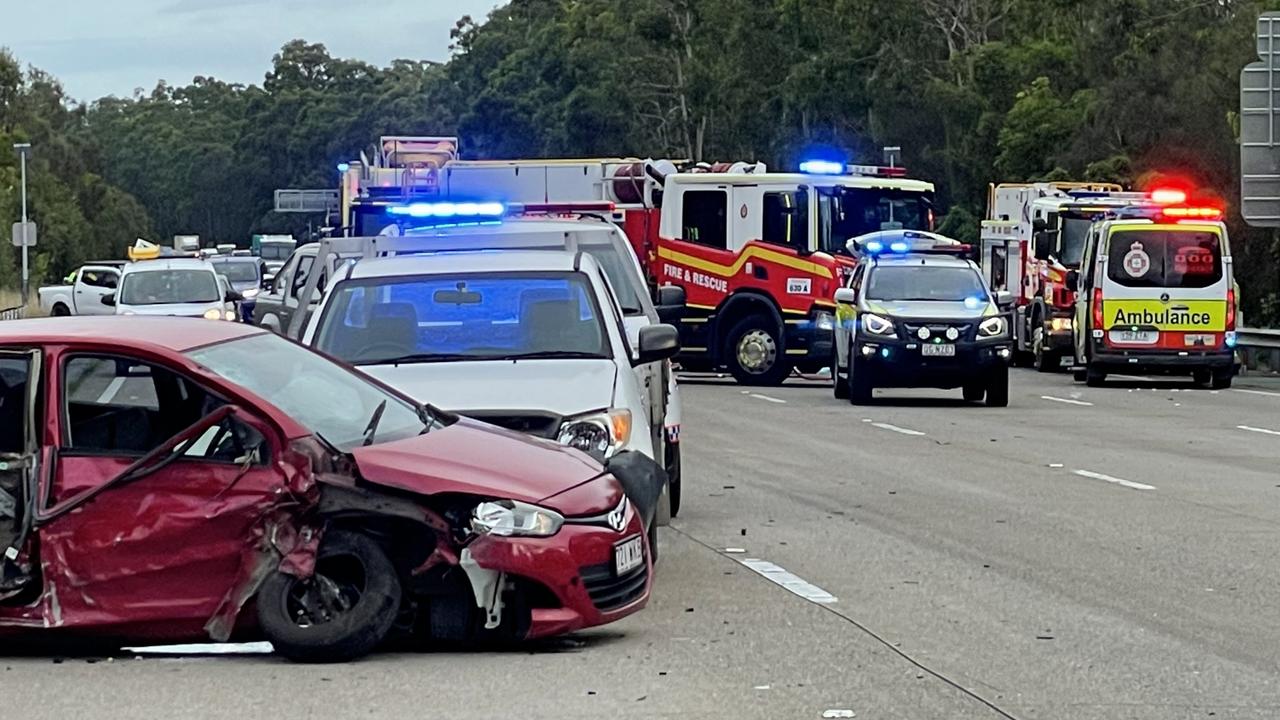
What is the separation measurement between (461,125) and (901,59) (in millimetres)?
37239

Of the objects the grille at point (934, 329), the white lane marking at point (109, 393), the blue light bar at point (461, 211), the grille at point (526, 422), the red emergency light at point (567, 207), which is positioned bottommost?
the grille at point (934, 329)

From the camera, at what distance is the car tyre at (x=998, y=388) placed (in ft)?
85.9

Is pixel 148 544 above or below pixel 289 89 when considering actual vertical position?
below

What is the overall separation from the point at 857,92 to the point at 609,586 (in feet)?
222

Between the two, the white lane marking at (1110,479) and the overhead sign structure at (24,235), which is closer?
the white lane marking at (1110,479)

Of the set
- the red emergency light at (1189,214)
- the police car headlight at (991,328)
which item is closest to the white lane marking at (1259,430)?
the police car headlight at (991,328)

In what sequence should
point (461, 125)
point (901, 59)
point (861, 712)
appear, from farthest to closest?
1. point (461, 125)
2. point (901, 59)
3. point (861, 712)

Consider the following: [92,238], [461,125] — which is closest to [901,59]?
[461,125]

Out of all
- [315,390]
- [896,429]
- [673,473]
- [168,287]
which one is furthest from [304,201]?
[315,390]

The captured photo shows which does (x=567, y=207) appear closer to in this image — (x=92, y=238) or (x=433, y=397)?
(x=433, y=397)

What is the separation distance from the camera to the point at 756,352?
31484mm

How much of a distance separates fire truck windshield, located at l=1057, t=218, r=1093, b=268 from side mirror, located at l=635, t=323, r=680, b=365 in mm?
25858

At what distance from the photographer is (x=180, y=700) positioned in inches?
323

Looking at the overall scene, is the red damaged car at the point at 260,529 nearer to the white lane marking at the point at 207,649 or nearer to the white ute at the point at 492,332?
the white lane marking at the point at 207,649
